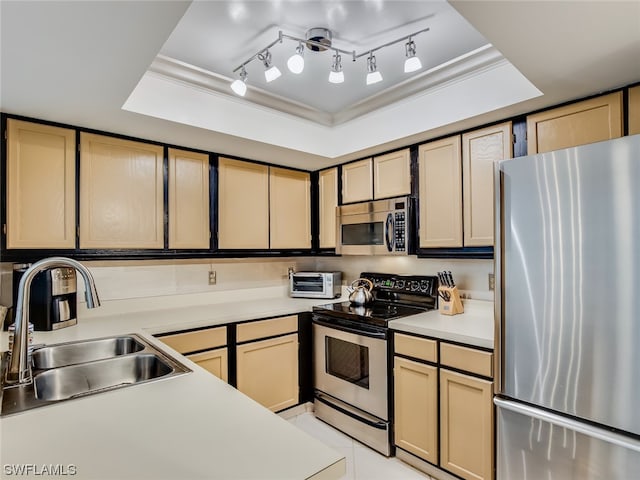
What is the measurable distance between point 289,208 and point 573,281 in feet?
7.62

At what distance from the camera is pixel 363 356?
249cm

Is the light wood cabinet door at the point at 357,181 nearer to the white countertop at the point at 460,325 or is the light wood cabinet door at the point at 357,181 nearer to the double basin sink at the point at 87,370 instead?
the white countertop at the point at 460,325

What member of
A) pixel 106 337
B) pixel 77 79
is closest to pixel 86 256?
pixel 106 337

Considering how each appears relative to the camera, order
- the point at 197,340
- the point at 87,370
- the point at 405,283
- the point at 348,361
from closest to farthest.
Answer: the point at 87,370, the point at 197,340, the point at 348,361, the point at 405,283

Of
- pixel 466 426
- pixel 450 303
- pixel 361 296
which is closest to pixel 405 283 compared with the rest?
pixel 361 296

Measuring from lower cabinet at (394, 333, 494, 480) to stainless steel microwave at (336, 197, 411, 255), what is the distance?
0.73 meters

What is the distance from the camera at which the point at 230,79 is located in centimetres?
224

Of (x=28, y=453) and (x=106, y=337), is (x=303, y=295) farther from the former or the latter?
(x=28, y=453)

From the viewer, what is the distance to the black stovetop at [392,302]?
2.52 metres

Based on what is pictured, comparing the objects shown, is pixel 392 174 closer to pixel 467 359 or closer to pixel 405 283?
pixel 405 283

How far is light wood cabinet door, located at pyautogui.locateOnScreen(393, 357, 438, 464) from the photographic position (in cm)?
211

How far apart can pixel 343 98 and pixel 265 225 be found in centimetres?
121

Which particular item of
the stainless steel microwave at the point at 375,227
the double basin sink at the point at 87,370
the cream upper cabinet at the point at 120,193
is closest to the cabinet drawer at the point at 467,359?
the stainless steel microwave at the point at 375,227

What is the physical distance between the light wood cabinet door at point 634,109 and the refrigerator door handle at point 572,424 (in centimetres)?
134
